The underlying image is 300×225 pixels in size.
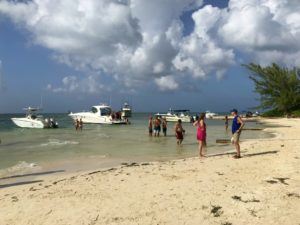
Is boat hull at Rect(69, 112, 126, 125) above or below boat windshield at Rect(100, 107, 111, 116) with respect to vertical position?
below

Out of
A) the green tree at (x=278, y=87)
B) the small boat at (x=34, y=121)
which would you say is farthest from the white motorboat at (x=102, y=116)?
the green tree at (x=278, y=87)

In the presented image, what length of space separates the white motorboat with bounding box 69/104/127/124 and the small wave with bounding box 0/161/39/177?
129 ft

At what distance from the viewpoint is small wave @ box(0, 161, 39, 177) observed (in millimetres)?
14598

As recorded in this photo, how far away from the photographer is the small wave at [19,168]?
47.9 feet

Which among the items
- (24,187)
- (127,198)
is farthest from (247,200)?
(24,187)

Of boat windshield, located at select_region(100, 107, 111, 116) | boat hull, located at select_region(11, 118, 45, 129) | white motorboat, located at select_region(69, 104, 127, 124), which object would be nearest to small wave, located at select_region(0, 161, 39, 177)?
boat hull, located at select_region(11, 118, 45, 129)

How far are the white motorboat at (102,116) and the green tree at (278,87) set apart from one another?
30.7 meters

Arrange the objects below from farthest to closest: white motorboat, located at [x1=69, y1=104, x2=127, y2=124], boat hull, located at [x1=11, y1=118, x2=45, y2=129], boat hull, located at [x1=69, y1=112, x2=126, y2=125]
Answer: white motorboat, located at [x1=69, y1=104, x2=127, y2=124] < boat hull, located at [x1=69, y1=112, x2=126, y2=125] < boat hull, located at [x1=11, y1=118, x2=45, y2=129]

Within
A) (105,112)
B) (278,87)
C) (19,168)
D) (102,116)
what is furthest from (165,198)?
(278,87)

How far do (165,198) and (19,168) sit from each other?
922cm

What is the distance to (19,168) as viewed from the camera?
1562 centimetres

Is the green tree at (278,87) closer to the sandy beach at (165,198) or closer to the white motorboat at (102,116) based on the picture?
the white motorboat at (102,116)

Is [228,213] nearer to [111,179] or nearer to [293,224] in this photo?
[293,224]

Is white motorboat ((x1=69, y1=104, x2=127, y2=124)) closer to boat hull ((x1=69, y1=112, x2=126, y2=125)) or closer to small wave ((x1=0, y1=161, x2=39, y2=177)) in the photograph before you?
boat hull ((x1=69, y1=112, x2=126, y2=125))
